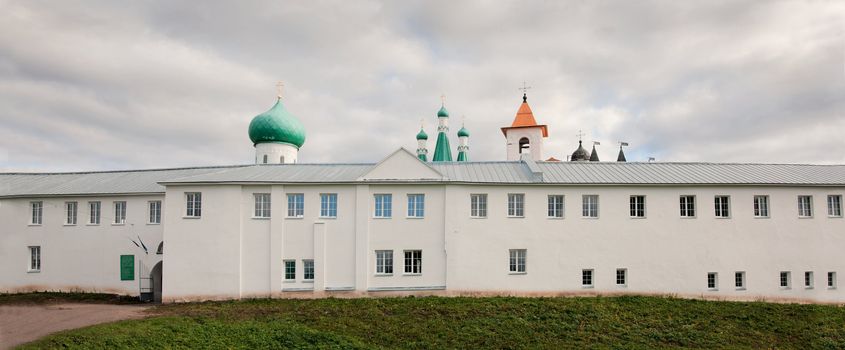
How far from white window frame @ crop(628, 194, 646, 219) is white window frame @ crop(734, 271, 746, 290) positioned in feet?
17.8

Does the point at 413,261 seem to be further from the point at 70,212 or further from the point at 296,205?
the point at 70,212

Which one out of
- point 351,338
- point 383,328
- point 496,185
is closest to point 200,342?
point 351,338

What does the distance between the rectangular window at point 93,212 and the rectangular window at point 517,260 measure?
22.8 m

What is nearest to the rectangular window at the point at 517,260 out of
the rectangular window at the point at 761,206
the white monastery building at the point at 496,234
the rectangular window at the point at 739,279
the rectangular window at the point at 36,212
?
the white monastery building at the point at 496,234

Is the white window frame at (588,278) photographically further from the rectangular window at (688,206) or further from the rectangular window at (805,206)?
the rectangular window at (805,206)

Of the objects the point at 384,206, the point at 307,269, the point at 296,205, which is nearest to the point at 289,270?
the point at 307,269

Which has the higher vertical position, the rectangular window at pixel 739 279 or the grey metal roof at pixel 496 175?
the grey metal roof at pixel 496 175

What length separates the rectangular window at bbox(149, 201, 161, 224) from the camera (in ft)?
87.2

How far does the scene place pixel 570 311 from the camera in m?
21.0

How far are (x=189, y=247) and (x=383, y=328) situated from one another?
1097cm

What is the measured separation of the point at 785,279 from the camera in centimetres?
2427

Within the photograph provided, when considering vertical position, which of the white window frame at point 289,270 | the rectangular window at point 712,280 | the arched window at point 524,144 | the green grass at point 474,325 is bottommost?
the green grass at point 474,325

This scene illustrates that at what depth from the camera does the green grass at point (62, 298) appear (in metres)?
24.2

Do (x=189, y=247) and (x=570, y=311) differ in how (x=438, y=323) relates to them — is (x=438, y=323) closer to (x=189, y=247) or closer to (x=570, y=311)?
(x=570, y=311)
